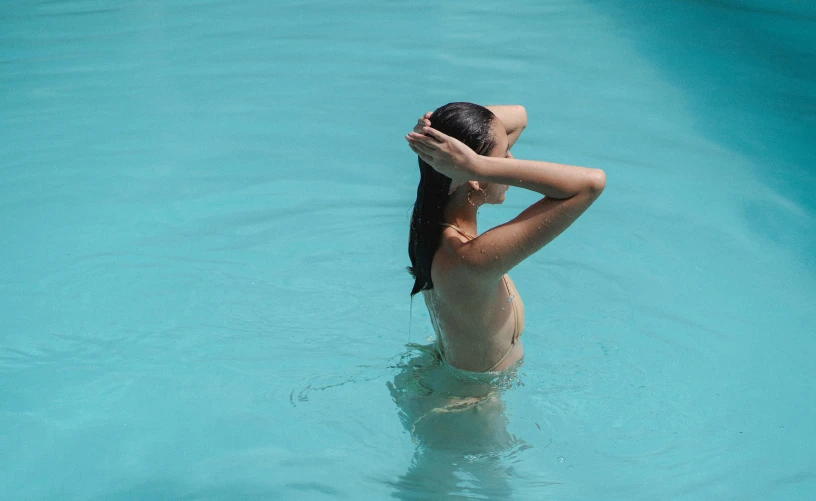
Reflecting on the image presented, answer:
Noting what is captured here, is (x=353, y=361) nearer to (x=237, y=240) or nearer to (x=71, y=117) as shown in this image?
(x=237, y=240)

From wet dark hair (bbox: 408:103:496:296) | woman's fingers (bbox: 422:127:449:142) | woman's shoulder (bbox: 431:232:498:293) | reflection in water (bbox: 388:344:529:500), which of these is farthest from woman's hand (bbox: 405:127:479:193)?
reflection in water (bbox: 388:344:529:500)

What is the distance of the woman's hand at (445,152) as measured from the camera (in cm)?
218

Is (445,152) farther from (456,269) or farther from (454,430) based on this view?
(454,430)

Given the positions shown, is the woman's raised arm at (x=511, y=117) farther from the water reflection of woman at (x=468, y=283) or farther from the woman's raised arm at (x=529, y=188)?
the woman's raised arm at (x=529, y=188)

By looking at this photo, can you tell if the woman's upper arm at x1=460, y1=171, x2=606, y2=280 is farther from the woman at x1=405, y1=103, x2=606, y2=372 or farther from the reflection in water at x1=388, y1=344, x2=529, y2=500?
the reflection in water at x1=388, y1=344, x2=529, y2=500

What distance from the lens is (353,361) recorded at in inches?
147

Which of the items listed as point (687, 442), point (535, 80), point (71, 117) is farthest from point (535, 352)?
point (71, 117)

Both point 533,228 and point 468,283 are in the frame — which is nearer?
point 533,228

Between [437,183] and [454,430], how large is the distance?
981 millimetres

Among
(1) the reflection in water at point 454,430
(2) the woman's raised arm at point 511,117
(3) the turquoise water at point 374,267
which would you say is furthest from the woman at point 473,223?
(2) the woman's raised arm at point 511,117

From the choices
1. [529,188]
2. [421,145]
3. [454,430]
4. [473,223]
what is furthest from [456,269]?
[454,430]

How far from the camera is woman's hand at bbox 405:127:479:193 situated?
218cm

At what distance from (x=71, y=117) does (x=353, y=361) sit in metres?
3.63

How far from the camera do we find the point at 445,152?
7.16 ft
